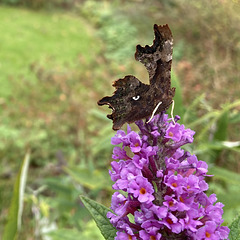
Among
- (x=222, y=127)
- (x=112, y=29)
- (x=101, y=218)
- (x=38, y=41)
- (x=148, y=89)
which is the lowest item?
(x=101, y=218)

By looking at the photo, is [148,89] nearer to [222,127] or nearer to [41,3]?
[222,127]

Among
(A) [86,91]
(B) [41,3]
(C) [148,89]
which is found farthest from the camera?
(B) [41,3]

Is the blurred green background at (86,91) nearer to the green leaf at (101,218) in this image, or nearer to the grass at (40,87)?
the grass at (40,87)

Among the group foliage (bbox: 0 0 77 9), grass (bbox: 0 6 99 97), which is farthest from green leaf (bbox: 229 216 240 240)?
foliage (bbox: 0 0 77 9)

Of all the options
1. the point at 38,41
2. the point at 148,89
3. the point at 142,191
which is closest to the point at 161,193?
the point at 142,191

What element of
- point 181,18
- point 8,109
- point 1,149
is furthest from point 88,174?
point 181,18

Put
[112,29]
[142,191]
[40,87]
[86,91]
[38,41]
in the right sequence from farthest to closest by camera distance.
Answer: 1. [112,29]
2. [38,41]
3. [86,91]
4. [40,87]
5. [142,191]

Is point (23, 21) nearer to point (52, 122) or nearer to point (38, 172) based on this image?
point (52, 122)
